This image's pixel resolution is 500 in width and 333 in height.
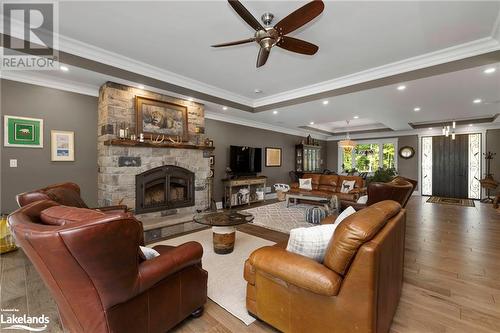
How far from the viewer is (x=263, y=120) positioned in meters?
7.15

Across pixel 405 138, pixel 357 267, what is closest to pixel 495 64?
pixel 357 267

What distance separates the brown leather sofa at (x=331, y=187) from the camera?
18.1ft

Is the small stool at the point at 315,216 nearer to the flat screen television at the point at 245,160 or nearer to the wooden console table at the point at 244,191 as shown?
the wooden console table at the point at 244,191

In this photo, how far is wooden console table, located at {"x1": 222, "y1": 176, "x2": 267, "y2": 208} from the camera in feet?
20.4

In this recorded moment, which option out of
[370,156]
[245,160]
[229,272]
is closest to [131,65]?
[229,272]

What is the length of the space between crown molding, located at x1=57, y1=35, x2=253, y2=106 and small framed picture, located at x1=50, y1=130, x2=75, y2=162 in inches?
59.5

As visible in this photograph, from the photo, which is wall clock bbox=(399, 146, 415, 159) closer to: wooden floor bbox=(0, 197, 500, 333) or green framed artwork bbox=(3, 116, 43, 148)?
wooden floor bbox=(0, 197, 500, 333)

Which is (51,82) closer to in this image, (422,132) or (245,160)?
(245,160)

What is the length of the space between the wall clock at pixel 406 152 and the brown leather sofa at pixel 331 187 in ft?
14.2

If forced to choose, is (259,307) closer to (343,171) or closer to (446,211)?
(446,211)

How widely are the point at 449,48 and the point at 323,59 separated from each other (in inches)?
65.3

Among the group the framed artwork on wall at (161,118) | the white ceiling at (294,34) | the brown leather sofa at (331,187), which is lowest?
the brown leather sofa at (331,187)

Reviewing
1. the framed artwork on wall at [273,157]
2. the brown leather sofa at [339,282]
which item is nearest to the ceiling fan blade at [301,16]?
the brown leather sofa at [339,282]

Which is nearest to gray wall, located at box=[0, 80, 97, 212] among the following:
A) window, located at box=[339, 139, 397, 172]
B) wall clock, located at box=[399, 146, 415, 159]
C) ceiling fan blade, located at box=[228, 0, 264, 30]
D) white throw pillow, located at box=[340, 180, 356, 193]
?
ceiling fan blade, located at box=[228, 0, 264, 30]
